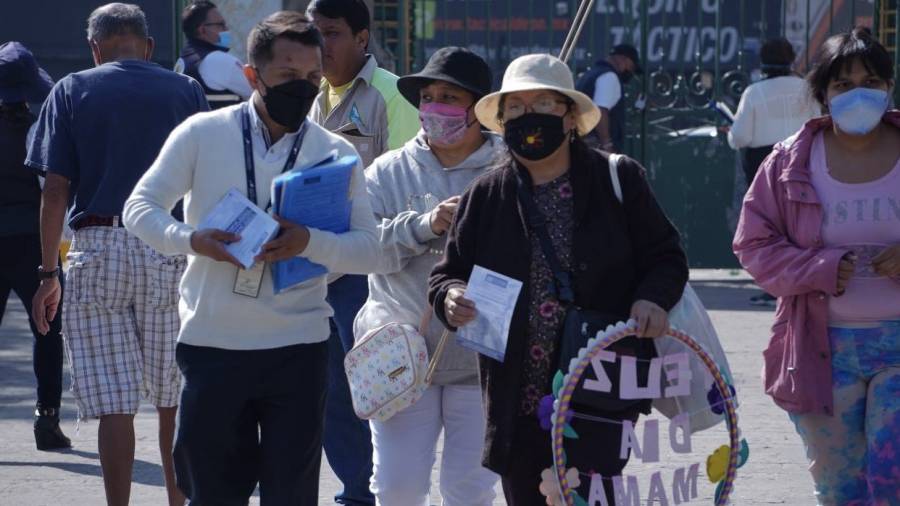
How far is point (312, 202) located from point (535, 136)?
2.12ft

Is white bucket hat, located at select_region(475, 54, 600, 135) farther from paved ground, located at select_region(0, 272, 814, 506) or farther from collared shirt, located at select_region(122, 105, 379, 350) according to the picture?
paved ground, located at select_region(0, 272, 814, 506)

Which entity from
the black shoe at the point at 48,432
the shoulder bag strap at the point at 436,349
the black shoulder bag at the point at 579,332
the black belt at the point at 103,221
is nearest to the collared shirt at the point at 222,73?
the black shoe at the point at 48,432

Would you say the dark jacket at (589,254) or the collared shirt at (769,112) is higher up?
the dark jacket at (589,254)

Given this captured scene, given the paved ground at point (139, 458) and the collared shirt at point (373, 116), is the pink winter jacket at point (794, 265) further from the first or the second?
the paved ground at point (139, 458)

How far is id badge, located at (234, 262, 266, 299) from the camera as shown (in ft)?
Result: 15.1

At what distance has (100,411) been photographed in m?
5.95

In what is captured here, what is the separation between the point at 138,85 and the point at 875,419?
2900mm

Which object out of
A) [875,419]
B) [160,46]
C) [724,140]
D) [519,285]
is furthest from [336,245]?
[160,46]

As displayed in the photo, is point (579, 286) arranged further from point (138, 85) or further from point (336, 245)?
point (138, 85)

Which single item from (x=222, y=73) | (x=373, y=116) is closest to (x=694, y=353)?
(x=373, y=116)

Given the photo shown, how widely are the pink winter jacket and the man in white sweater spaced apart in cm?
125

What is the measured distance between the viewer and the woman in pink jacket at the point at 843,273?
4918 mm

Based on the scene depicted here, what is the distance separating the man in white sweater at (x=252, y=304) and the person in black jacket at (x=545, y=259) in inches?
16.2

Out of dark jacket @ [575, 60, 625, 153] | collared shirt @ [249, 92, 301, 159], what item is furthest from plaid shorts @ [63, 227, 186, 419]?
dark jacket @ [575, 60, 625, 153]
